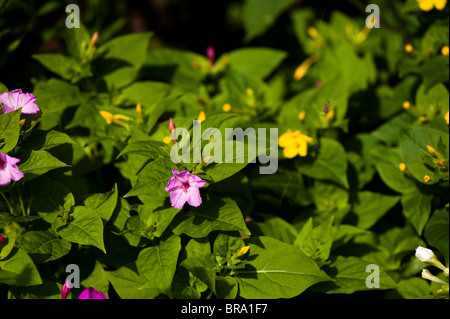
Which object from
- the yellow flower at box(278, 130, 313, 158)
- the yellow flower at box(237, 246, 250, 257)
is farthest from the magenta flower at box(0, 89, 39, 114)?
the yellow flower at box(278, 130, 313, 158)

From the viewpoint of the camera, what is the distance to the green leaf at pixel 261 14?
309 centimetres

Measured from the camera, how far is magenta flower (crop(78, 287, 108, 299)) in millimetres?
1756

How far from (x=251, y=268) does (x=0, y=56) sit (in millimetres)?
1486

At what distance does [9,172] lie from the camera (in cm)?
150

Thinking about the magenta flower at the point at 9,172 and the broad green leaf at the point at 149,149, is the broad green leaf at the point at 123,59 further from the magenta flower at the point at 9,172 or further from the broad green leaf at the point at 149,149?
the magenta flower at the point at 9,172

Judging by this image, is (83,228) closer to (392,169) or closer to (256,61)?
(392,169)

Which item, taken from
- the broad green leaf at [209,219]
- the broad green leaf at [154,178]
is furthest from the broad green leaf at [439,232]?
the broad green leaf at [154,178]

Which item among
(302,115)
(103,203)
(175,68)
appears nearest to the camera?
(103,203)

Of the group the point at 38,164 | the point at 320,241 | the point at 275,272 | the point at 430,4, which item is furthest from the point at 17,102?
the point at 430,4

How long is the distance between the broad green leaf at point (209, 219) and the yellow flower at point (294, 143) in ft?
1.46

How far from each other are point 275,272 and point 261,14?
6.13 feet

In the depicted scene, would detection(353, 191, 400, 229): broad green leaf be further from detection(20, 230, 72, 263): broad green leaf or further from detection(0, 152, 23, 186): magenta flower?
detection(0, 152, 23, 186): magenta flower

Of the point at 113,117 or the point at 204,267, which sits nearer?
the point at 204,267

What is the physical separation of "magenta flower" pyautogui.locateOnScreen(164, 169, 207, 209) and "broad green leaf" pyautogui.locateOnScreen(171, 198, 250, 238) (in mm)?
168
